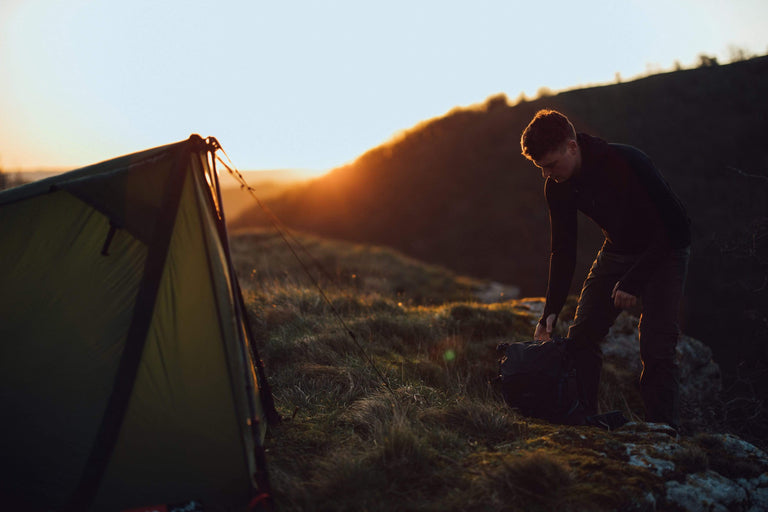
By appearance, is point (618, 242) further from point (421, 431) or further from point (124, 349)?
point (124, 349)

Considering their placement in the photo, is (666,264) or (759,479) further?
(666,264)

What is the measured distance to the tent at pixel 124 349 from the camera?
2457 mm

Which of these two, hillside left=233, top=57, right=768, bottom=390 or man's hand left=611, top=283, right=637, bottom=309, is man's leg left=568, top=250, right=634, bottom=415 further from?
hillside left=233, top=57, right=768, bottom=390

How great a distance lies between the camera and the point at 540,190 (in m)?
15.8

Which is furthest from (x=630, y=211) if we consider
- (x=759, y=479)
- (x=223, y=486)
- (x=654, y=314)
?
(x=223, y=486)

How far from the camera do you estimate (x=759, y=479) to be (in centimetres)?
251

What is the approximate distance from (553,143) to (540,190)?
13.7 meters

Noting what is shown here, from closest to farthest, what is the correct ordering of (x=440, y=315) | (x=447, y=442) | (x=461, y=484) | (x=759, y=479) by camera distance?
(x=461, y=484) → (x=759, y=479) → (x=447, y=442) → (x=440, y=315)

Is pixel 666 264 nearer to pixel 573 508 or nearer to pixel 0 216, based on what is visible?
pixel 573 508

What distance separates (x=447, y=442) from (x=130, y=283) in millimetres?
2049

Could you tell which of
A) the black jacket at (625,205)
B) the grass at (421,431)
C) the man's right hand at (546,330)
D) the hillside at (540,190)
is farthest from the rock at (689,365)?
the black jacket at (625,205)

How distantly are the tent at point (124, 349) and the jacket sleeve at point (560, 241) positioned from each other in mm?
2251

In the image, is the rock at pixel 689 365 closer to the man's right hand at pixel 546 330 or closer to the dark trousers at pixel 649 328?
the dark trousers at pixel 649 328

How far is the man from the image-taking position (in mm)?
2887
